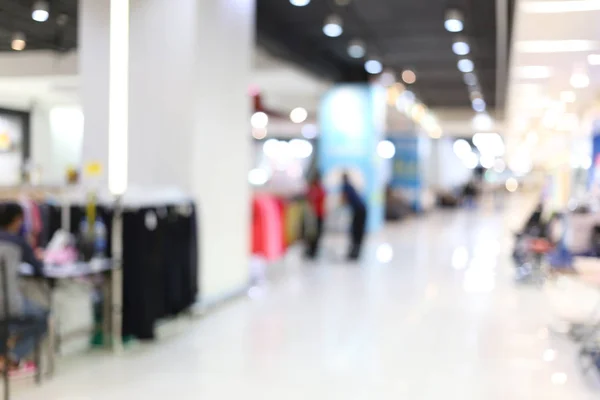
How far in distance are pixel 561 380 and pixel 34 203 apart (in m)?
4.23

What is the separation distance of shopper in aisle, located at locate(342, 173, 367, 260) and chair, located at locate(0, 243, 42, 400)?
726 cm

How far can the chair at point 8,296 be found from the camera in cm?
417

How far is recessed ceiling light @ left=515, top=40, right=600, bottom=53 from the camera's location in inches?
334

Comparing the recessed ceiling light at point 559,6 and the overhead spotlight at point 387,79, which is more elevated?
the overhead spotlight at point 387,79

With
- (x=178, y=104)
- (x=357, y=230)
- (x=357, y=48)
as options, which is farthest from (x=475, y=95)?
(x=178, y=104)

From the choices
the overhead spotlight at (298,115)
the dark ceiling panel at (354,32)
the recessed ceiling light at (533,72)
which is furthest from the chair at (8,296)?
the overhead spotlight at (298,115)

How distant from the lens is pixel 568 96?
13.0 m

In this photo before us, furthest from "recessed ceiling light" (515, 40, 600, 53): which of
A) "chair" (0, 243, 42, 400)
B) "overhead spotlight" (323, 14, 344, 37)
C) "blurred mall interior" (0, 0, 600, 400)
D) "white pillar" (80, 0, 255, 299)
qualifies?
"chair" (0, 243, 42, 400)

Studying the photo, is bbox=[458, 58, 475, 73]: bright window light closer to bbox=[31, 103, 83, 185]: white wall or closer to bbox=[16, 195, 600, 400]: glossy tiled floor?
bbox=[16, 195, 600, 400]: glossy tiled floor

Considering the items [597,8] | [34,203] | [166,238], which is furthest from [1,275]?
[597,8]

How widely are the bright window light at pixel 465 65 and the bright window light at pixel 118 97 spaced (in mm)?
9726

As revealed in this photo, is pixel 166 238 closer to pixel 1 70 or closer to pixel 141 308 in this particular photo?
pixel 141 308

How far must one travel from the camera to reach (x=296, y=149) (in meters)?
22.4

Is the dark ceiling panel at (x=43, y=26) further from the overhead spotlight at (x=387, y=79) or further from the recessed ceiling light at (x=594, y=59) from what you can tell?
the overhead spotlight at (x=387, y=79)
